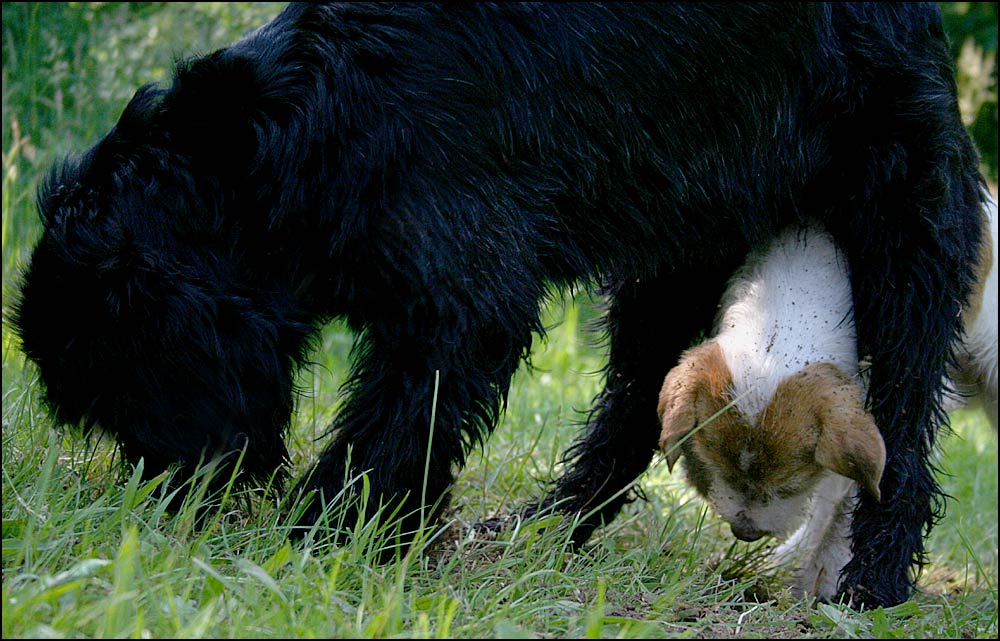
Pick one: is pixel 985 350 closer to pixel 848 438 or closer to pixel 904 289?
pixel 904 289

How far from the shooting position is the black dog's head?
101 inches

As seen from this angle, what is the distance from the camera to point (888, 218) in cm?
297

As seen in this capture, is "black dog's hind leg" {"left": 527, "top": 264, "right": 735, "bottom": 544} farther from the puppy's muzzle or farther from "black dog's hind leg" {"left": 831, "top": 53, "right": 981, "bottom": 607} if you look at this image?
"black dog's hind leg" {"left": 831, "top": 53, "right": 981, "bottom": 607}

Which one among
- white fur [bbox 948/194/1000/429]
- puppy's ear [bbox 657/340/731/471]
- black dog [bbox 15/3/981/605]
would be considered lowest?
white fur [bbox 948/194/1000/429]

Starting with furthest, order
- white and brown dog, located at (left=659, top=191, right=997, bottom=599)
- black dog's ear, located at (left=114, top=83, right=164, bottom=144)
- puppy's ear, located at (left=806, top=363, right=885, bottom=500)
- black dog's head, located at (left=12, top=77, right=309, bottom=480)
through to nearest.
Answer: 1. white and brown dog, located at (left=659, top=191, right=997, bottom=599)
2. puppy's ear, located at (left=806, top=363, right=885, bottom=500)
3. black dog's ear, located at (left=114, top=83, right=164, bottom=144)
4. black dog's head, located at (left=12, top=77, right=309, bottom=480)

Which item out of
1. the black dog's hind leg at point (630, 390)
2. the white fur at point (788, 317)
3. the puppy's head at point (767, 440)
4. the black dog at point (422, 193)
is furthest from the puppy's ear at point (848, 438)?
the black dog's hind leg at point (630, 390)

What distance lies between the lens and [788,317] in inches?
123

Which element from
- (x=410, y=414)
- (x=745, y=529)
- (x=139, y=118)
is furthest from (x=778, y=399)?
(x=139, y=118)

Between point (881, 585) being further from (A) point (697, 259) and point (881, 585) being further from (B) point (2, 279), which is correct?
(B) point (2, 279)

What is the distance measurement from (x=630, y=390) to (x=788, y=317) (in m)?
0.68

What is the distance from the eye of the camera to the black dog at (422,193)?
8.39 ft

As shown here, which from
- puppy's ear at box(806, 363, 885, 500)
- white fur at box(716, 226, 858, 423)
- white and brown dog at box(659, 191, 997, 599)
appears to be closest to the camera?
puppy's ear at box(806, 363, 885, 500)

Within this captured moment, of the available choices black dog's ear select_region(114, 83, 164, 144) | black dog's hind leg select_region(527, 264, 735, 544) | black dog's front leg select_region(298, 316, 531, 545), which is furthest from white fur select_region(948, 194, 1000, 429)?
black dog's ear select_region(114, 83, 164, 144)

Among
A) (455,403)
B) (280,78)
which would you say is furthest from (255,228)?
(455,403)
